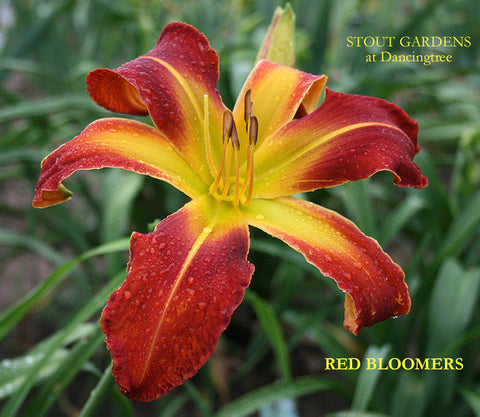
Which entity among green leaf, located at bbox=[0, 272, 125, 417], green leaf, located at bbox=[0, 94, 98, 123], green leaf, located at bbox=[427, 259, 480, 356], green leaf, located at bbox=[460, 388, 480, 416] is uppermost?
green leaf, located at bbox=[0, 94, 98, 123]

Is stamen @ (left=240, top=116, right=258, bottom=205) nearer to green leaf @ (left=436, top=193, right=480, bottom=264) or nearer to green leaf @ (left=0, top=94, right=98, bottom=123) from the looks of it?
green leaf @ (left=436, top=193, right=480, bottom=264)

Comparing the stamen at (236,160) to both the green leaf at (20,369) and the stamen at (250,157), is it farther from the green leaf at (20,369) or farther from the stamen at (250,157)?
the green leaf at (20,369)

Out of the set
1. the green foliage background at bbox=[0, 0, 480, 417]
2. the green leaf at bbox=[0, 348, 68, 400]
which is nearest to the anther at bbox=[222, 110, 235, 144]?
the green foliage background at bbox=[0, 0, 480, 417]

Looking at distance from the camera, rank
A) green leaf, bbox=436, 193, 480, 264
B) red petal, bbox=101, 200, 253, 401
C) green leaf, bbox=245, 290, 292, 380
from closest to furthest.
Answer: red petal, bbox=101, 200, 253, 401, green leaf, bbox=245, 290, 292, 380, green leaf, bbox=436, 193, 480, 264

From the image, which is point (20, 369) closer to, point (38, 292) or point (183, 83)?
point (38, 292)

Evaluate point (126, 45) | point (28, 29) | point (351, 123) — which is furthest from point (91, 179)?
point (351, 123)

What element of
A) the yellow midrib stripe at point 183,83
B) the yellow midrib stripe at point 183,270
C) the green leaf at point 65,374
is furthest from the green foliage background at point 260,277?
the yellow midrib stripe at point 183,83

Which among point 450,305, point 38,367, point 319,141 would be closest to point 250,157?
point 319,141
